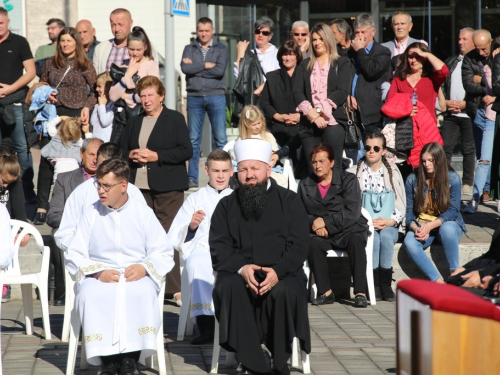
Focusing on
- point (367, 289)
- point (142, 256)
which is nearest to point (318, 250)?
point (367, 289)

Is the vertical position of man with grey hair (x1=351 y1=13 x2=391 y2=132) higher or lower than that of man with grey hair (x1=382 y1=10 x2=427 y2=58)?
lower

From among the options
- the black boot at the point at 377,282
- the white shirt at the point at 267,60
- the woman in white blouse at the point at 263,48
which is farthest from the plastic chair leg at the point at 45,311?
the white shirt at the point at 267,60

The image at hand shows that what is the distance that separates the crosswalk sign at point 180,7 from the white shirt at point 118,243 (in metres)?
3.65

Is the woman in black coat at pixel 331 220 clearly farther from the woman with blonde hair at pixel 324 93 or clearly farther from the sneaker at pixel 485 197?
the sneaker at pixel 485 197

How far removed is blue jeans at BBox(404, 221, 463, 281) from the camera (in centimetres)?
898

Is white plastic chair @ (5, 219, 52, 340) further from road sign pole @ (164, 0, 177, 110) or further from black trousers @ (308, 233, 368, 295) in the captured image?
road sign pole @ (164, 0, 177, 110)

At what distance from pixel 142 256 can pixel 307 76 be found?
3.83 m

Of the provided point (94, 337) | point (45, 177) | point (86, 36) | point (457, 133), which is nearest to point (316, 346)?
point (94, 337)

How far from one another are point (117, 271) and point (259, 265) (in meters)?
0.99

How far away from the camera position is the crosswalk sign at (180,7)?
9914 mm

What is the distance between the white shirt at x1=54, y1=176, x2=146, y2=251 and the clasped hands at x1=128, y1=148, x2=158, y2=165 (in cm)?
140

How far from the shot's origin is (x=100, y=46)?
36.1 ft

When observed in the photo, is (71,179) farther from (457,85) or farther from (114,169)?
(457,85)

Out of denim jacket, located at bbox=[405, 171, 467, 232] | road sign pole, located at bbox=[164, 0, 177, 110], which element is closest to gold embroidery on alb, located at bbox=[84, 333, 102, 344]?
denim jacket, located at bbox=[405, 171, 467, 232]
